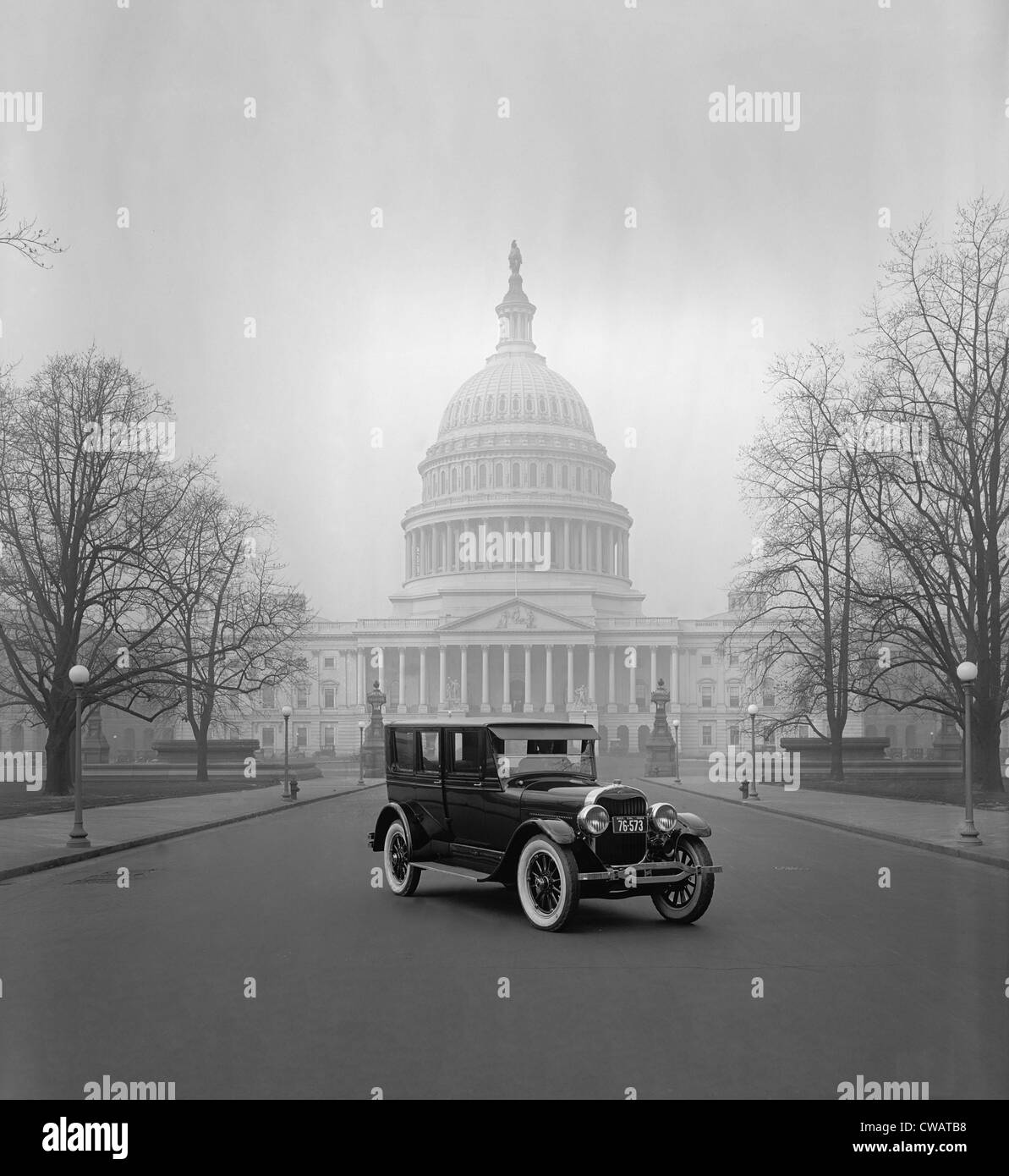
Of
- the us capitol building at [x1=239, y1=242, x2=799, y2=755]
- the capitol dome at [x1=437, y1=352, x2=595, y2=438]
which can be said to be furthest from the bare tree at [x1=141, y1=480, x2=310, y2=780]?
the capitol dome at [x1=437, y1=352, x2=595, y2=438]

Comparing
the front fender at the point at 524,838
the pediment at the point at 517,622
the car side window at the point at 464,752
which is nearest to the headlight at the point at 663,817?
the front fender at the point at 524,838

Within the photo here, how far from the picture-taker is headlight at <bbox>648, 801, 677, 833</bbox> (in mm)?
12625

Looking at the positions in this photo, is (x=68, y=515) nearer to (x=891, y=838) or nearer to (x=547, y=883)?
(x=891, y=838)

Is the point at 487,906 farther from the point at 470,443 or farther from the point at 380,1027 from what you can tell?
the point at 470,443

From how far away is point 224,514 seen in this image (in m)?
54.1

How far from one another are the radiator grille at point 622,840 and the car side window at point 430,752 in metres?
2.99

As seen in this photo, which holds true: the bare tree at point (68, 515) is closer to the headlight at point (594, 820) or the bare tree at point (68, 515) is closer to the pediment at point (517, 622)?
the headlight at point (594, 820)

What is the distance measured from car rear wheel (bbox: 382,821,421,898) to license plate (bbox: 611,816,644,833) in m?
3.47

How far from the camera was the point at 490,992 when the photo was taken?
9234 millimetres

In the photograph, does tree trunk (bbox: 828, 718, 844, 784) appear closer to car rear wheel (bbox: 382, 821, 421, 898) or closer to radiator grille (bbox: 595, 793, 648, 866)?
car rear wheel (bbox: 382, 821, 421, 898)

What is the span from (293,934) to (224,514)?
144ft

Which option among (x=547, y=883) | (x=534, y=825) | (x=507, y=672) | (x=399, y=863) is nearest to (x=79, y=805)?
(x=399, y=863)

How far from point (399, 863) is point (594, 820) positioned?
13.1 ft

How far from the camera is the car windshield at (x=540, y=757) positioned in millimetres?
13711
